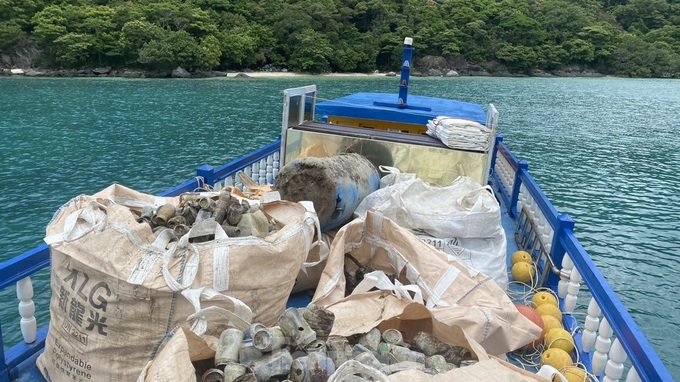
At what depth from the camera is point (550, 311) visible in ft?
12.8

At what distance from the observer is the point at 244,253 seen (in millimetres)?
2680

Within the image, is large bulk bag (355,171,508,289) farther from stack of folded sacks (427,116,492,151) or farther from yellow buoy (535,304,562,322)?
stack of folded sacks (427,116,492,151)

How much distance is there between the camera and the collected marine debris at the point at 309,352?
2.04 meters

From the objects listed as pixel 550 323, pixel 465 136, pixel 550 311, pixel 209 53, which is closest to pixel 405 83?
pixel 465 136

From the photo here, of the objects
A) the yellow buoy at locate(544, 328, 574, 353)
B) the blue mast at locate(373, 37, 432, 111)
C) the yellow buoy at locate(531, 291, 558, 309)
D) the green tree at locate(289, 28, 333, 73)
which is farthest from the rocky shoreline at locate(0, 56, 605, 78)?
the yellow buoy at locate(544, 328, 574, 353)

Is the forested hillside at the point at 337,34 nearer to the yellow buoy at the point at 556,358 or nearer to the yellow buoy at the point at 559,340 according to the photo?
the yellow buoy at the point at 559,340

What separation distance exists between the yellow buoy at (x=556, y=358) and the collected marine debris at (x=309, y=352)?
0.96m

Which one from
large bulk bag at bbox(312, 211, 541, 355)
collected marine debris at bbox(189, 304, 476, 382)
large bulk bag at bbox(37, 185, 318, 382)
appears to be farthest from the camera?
large bulk bag at bbox(312, 211, 541, 355)

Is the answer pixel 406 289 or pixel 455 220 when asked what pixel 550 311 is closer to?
pixel 455 220

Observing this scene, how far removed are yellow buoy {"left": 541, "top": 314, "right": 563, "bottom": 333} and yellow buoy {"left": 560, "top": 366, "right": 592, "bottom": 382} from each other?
557 millimetres

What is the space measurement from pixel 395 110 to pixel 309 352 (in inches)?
214

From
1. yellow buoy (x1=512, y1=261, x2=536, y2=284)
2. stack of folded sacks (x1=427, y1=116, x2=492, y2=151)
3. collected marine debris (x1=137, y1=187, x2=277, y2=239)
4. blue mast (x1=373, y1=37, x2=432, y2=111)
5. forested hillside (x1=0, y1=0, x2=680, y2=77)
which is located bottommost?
yellow buoy (x1=512, y1=261, x2=536, y2=284)

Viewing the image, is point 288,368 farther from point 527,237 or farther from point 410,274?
point 527,237

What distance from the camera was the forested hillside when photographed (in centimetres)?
5994
